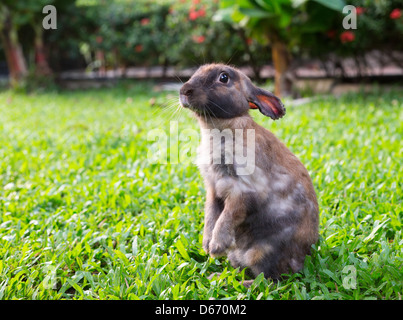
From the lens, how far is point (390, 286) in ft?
7.95

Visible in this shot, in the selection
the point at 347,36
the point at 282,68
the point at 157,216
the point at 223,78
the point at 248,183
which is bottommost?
the point at 157,216

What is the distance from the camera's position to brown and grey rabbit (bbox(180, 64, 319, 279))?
2.40m

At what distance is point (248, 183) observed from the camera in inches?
94.1

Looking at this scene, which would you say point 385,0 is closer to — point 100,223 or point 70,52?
point 100,223

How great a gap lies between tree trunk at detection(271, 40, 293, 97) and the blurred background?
0.02m

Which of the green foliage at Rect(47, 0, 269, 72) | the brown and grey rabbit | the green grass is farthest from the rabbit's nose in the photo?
the green foliage at Rect(47, 0, 269, 72)

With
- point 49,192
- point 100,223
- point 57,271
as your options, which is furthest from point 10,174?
point 57,271

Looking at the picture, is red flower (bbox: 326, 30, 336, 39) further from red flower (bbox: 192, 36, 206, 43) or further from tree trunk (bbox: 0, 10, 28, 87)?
tree trunk (bbox: 0, 10, 28, 87)

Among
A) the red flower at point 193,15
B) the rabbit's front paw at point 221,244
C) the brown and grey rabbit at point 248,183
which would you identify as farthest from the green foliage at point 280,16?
the rabbit's front paw at point 221,244

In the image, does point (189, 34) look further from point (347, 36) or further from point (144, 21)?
point (347, 36)

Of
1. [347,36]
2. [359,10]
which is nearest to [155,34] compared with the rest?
[347,36]

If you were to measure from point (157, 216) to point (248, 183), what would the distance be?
122cm

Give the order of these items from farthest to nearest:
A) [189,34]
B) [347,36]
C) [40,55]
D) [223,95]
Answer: [40,55], [189,34], [347,36], [223,95]
